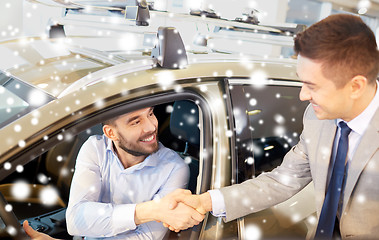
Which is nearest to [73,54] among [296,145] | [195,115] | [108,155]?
[108,155]

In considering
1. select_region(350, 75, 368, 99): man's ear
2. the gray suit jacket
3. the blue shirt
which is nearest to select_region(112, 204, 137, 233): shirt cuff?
the blue shirt

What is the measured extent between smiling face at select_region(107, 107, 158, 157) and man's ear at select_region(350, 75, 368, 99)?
0.75m

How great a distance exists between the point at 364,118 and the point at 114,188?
3.29 ft

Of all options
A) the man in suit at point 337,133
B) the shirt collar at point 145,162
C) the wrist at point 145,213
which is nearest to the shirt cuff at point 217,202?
the man in suit at point 337,133

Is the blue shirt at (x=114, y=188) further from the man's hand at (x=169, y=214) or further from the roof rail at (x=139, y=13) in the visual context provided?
the roof rail at (x=139, y=13)

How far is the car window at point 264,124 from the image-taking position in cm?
142

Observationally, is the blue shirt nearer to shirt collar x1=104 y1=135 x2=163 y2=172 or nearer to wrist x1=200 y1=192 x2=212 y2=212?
shirt collar x1=104 y1=135 x2=163 y2=172

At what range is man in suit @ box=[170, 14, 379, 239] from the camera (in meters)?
1.21

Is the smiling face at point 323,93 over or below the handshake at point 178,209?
over

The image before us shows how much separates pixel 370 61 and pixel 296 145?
0.47 metres

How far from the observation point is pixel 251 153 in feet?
4.75

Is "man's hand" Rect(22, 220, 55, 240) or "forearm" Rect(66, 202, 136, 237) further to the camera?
"forearm" Rect(66, 202, 136, 237)

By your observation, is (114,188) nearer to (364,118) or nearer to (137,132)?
(137,132)

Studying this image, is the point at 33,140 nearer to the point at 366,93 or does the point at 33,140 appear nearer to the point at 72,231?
the point at 72,231
